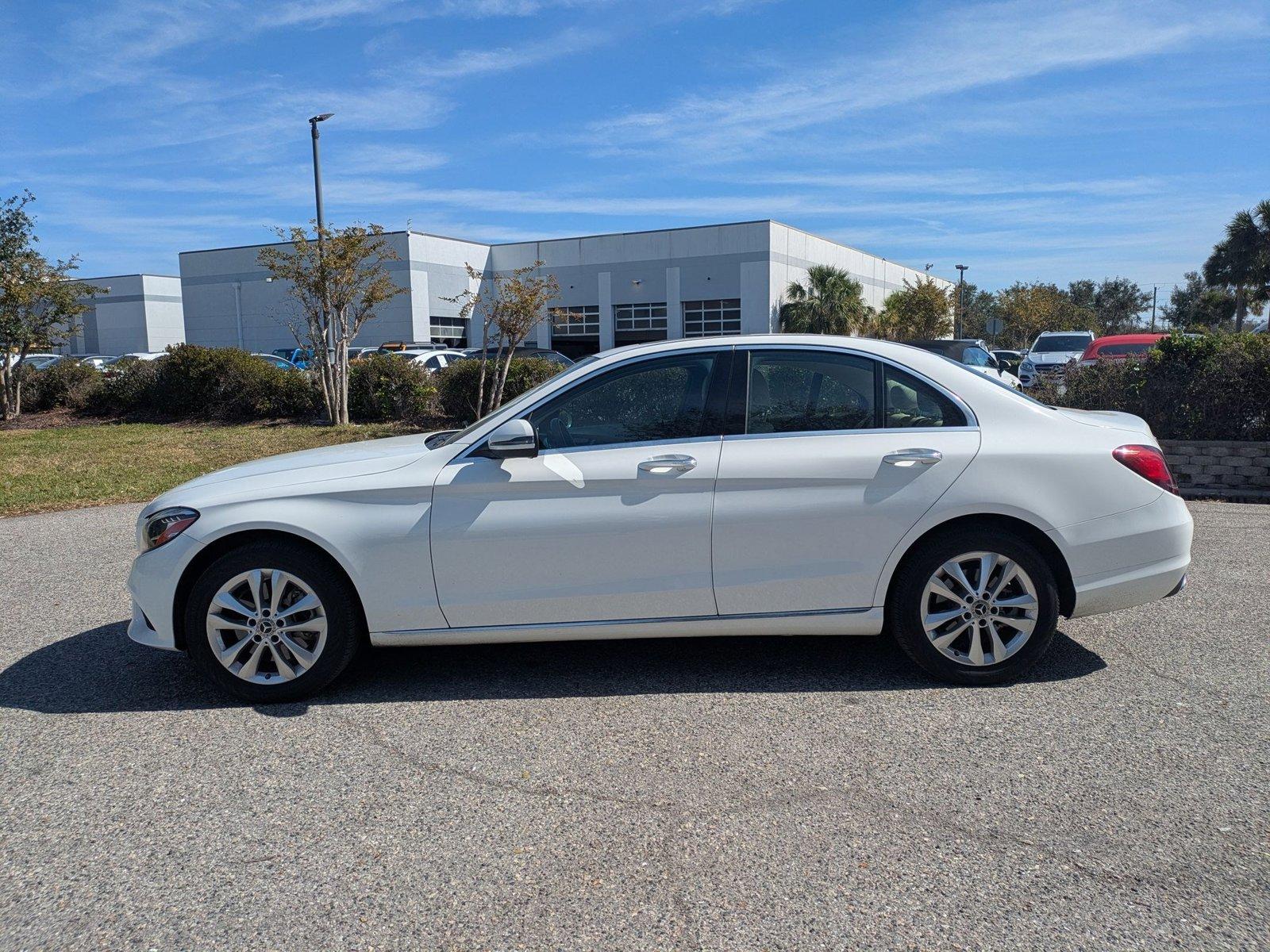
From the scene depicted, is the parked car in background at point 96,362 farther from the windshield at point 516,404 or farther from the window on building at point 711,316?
the window on building at point 711,316

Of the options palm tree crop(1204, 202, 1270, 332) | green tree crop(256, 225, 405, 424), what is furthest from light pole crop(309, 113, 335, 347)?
palm tree crop(1204, 202, 1270, 332)

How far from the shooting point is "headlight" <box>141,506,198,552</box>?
4422 millimetres

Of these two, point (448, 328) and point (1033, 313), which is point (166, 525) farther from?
point (1033, 313)

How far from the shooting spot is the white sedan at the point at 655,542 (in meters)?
4.40

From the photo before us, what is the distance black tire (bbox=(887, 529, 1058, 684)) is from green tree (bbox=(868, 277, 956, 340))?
4783cm

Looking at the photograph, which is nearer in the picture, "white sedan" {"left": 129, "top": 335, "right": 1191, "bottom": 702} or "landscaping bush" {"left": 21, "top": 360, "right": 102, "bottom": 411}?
"white sedan" {"left": 129, "top": 335, "right": 1191, "bottom": 702}

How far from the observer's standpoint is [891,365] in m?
4.67

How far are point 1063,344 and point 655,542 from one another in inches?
973

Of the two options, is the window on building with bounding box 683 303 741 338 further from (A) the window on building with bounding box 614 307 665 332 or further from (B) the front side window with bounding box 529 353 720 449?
(B) the front side window with bounding box 529 353 720 449

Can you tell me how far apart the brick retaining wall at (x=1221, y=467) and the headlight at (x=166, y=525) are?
31.5 feet

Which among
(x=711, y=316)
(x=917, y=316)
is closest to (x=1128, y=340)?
(x=711, y=316)

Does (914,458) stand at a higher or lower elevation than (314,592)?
higher

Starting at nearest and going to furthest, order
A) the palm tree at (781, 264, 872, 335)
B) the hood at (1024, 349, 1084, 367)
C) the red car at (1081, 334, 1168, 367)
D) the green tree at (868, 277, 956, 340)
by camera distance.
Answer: the red car at (1081, 334, 1168, 367) → the hood at (1024, 349, 1084, 367) → the palm tree at (781, 264, 872, 335) → the green tree at (868, 277, 956, 340)

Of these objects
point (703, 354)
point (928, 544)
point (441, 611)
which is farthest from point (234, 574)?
point (928, 544)
